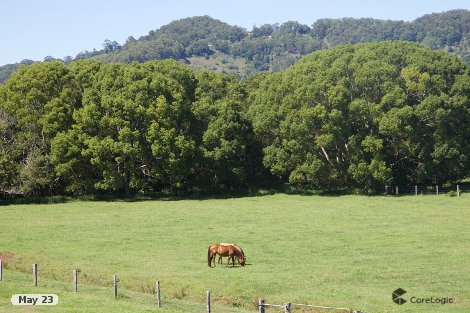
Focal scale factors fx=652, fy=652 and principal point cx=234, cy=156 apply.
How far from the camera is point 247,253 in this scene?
121ft

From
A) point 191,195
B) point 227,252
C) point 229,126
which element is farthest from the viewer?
point 191,195

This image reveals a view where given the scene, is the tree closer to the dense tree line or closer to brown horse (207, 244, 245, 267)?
the dense tree line

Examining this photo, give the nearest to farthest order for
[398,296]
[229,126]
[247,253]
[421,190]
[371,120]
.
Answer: [398,296] < [247,253] < [421,190] < [371,120] < [229,126]

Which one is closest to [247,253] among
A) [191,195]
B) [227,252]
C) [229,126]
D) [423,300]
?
[227,252]

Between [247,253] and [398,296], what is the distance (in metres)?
12.3

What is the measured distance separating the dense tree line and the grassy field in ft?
26.9

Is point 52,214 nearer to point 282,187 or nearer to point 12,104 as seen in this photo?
point 12,104

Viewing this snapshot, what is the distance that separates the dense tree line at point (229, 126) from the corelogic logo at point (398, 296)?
4149 centimetres

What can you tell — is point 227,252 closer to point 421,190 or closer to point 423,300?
point 423,300

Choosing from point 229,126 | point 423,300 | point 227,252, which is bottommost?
point 423,300

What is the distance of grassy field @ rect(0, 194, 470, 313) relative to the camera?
2656 centimetres

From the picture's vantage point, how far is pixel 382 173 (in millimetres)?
67250

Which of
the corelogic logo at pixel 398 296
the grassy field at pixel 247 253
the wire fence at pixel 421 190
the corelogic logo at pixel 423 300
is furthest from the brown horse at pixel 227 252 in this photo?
the wire fence at pixel 421 190

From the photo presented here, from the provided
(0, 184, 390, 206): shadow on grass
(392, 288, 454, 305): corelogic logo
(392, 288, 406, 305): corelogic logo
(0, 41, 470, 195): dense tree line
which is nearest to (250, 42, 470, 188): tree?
(0, 41, 470, 195): dense tree line
